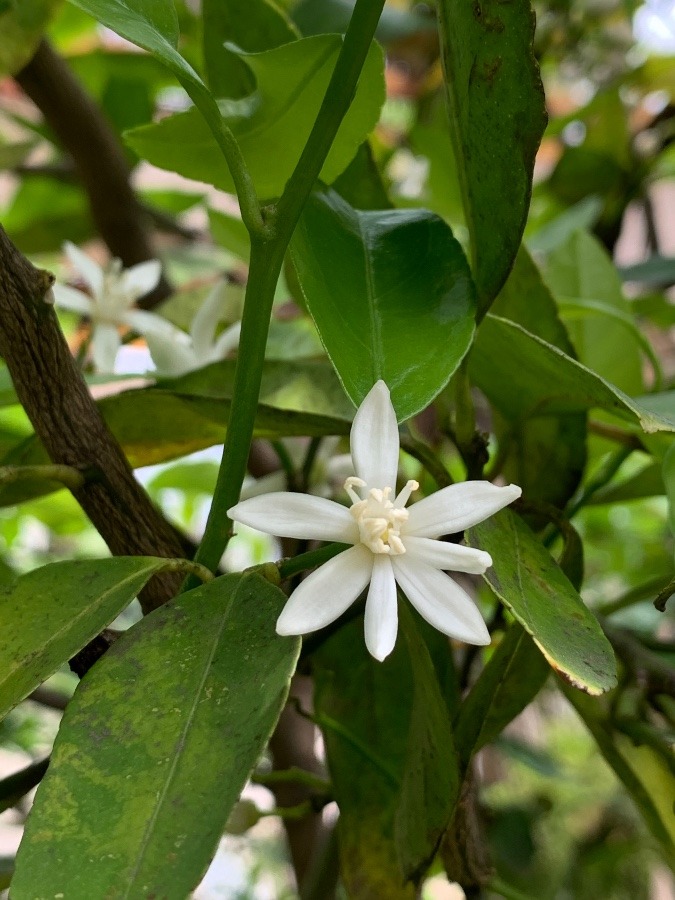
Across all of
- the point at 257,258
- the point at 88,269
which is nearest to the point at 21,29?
the point at 88,269

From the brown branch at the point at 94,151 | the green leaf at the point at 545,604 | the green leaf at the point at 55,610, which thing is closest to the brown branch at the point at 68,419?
the green leaf at the point at 55,610

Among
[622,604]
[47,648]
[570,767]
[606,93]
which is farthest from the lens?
[570,767]

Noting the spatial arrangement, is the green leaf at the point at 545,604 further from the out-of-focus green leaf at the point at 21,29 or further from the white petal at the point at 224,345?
the out-of-focus green leaf at the point at 21,29

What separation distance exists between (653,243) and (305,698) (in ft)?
2.48

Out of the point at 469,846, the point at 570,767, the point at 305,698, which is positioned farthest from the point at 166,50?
the point at 570,767

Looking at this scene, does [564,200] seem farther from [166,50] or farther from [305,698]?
[166,50]

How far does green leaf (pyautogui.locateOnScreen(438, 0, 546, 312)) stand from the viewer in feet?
1.04

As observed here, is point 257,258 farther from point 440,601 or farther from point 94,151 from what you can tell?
point 94,151

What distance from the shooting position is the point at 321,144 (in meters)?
0.31

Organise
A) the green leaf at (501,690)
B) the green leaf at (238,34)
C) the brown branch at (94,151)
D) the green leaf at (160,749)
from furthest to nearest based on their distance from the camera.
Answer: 1. the brown branch at (94,151)
2. the green leaf at (238,34)
3. the green leaf at (501,690)
4. the green leaf at (160,749)

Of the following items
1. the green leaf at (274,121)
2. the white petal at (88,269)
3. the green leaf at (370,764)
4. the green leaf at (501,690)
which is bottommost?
the green leaf at (370,764)

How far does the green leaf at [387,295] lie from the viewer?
0.32m

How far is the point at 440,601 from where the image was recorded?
0.30 meters

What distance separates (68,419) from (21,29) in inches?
14.6
